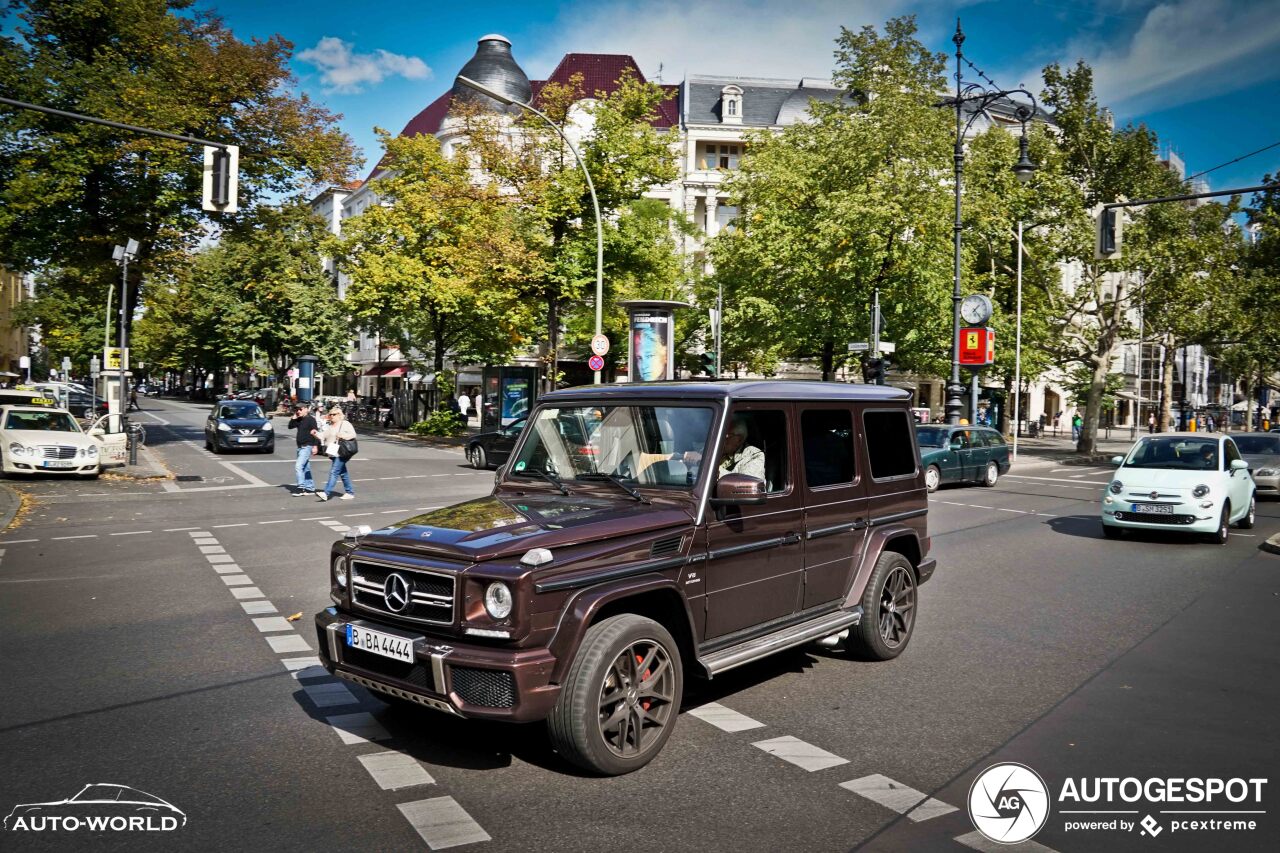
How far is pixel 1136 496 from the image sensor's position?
1355 cm

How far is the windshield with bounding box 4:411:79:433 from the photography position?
20312mm

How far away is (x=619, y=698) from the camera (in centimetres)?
454

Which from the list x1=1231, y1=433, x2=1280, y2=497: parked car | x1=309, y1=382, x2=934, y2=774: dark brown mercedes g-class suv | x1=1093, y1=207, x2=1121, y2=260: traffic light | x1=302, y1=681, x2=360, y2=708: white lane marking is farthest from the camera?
x1=1231, y1=433, x2=1280, y2=497: parked car

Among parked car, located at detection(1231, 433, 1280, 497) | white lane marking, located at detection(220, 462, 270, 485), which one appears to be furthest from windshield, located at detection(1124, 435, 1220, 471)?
white lane marking, located at detection(220, 462, 270, 485)

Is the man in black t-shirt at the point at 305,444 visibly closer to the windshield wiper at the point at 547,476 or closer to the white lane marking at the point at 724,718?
the windshield wiper at the point at 547,476

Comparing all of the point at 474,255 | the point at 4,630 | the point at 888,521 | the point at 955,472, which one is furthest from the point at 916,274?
the point at 4,630

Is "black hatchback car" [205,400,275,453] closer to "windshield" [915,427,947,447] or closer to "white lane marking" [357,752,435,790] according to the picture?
"windshield" [915,427,947,447]

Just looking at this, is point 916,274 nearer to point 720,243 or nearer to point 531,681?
point 720,243

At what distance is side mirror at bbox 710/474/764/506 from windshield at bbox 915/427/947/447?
58.5ft

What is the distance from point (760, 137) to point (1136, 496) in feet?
96.5

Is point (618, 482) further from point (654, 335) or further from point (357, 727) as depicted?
point (654, 335)

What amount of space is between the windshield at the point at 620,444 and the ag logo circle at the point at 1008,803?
2.07m

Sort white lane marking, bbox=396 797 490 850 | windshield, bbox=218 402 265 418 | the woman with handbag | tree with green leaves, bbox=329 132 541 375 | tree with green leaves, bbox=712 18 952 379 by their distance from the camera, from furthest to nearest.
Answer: tree with green leaves, bbox=329 132 541 375 < tree with green leaves, bbox=712 18 952 379 < windshield, bbox=218 402 265 418 < the woman with handbag < white lane marking, bbox=396 797 490 850

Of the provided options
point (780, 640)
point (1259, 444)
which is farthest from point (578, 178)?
point (780, 640)
